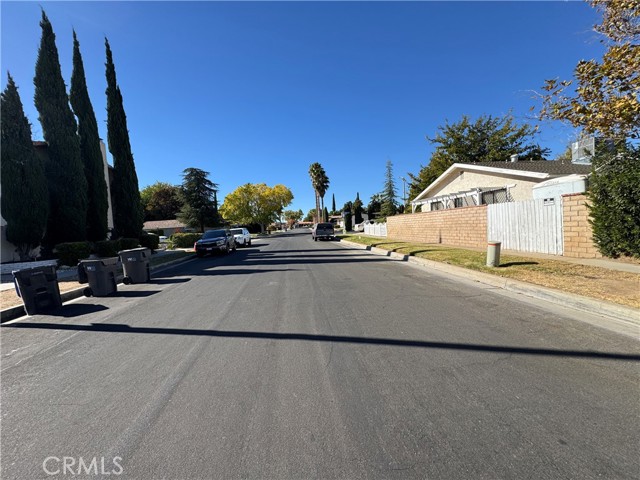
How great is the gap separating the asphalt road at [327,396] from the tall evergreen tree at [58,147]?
13385mm

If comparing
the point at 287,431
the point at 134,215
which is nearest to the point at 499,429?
the point at 287,431

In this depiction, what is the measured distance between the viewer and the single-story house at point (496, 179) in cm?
1881

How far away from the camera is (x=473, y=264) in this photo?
10.4 metres

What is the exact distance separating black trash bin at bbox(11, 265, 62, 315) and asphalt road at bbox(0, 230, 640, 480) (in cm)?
110

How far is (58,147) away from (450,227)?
21761 mm

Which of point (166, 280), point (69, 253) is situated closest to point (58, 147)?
point (69, 253)

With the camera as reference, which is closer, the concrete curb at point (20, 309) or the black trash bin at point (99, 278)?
the concrete curb at point (20, 309)

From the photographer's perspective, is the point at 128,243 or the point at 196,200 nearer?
the point at 128,243

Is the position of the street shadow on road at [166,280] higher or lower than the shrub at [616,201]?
lower

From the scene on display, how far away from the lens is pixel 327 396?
3131 millimetres

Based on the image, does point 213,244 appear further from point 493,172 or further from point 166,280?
point 493,172

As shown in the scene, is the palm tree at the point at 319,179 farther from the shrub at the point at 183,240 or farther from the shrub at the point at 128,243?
the shrub at the point at 128,243

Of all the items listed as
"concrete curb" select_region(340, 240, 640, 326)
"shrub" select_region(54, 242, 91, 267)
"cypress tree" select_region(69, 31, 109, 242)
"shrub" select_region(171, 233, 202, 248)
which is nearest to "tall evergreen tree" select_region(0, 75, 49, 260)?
"shrub" select_region(54, 242, 91, 267)

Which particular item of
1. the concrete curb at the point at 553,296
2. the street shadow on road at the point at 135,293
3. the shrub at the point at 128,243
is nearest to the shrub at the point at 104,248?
the shrub at the point at 128,243
